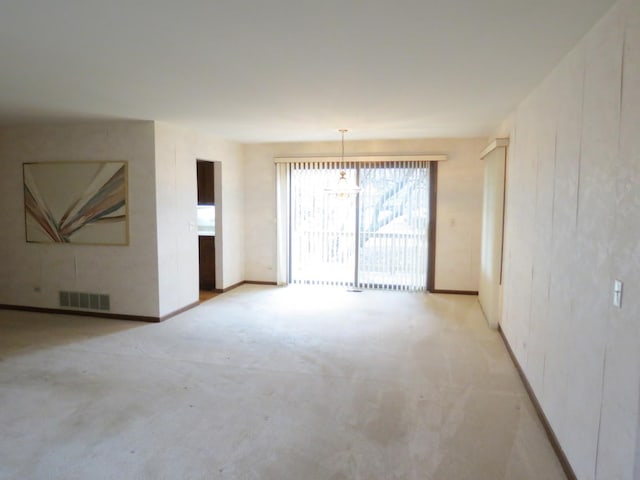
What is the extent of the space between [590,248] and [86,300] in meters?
5.36

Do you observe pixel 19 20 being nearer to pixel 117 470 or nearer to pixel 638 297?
pixel 117 470

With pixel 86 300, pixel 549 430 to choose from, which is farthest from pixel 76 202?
pixel 549 430

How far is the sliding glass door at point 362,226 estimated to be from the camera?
649 cm

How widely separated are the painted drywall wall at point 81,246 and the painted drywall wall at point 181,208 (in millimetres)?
126

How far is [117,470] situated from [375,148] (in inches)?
213

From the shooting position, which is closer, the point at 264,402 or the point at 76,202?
the point at 264,402

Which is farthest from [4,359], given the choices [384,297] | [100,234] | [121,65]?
[384,297]

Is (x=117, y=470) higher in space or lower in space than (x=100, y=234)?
lower

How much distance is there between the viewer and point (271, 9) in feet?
6.36

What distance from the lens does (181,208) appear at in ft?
17.3

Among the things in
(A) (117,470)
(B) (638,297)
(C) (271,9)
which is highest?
(C) (271,9)

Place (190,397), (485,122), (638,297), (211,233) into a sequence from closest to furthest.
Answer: (638,297), (190,397), (485,122), (211,233)

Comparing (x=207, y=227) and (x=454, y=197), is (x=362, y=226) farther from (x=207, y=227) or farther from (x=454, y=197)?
(x=207, y=227)

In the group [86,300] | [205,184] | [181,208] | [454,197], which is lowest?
[86,300]
